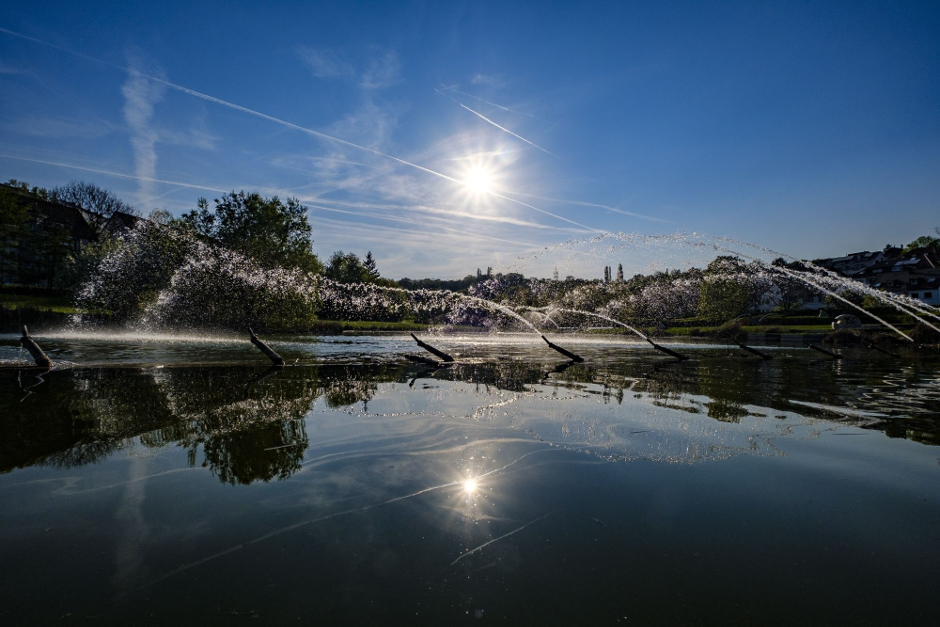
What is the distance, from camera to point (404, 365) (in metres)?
21.7

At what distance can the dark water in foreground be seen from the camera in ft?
11.0

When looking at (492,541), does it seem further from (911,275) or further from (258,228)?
(911,275)

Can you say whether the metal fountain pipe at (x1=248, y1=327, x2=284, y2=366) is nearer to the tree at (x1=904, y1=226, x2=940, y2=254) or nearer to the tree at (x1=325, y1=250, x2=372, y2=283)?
the tree at (x1=325, y1=250, x2=372, y2=283)

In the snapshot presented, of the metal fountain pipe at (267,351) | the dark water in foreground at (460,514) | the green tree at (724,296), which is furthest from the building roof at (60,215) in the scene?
the green tree at (724,296)

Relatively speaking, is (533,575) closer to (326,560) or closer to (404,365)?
(326,560)

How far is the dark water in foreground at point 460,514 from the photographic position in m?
3.36

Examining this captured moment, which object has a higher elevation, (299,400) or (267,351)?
(267,351)

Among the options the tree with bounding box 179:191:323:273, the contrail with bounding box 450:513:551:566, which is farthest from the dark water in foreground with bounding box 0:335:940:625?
the tree with bounding box 179:191:323:273

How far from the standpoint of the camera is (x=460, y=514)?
488 cm

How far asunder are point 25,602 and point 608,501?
540 centimetres

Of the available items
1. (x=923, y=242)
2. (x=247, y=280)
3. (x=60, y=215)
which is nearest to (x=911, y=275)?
(x=923, y=242)

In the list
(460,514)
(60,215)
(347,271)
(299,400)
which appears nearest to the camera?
(460,514)

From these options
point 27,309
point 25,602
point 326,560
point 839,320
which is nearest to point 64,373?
point 25,602

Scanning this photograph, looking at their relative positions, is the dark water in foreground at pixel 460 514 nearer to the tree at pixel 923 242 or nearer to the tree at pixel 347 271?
the tree at pixel 347 271
